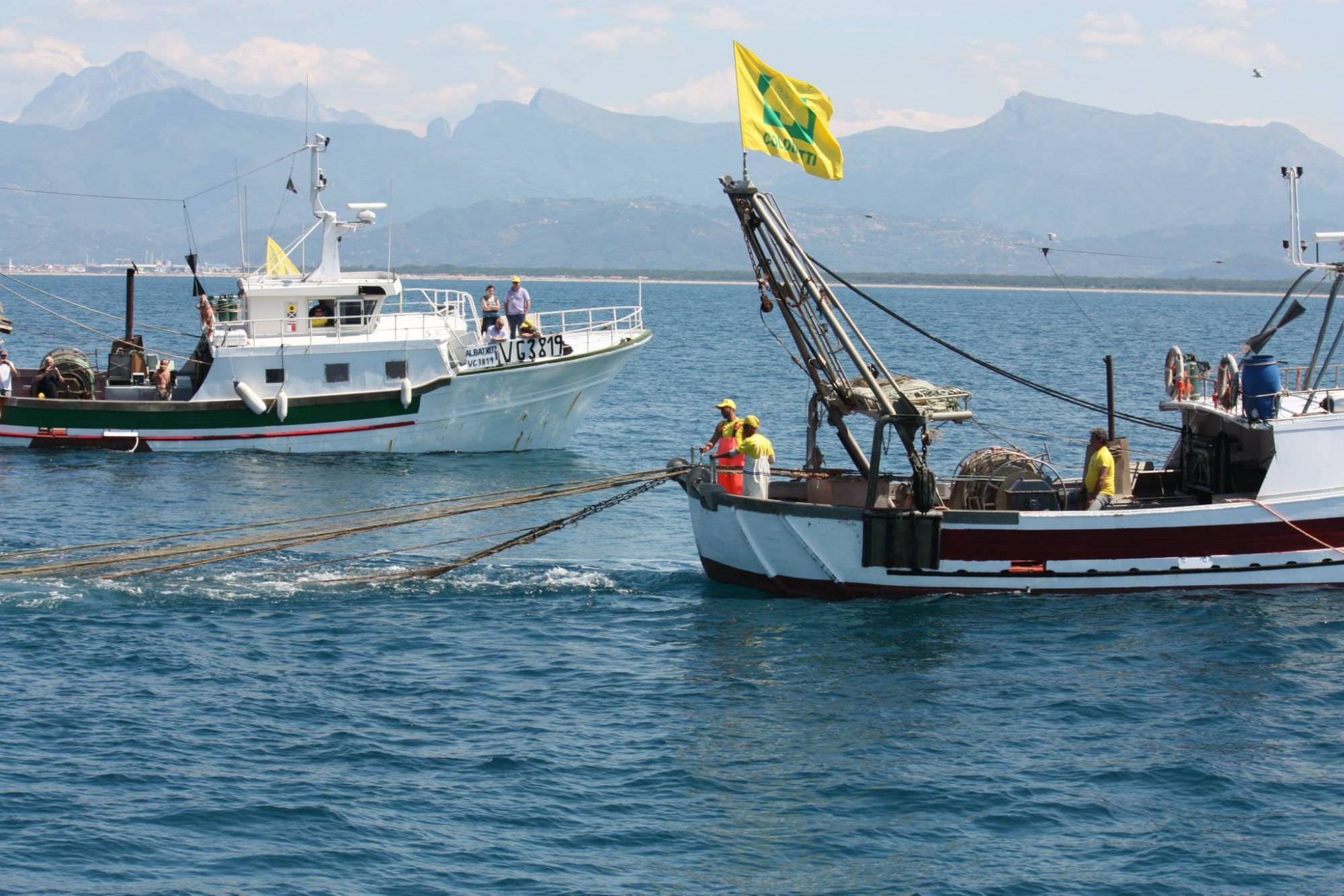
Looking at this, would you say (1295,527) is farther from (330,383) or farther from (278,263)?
(278,263)

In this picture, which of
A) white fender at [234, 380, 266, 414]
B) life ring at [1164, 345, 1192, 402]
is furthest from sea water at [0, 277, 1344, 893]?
white fender at [234, 380, 266, 414]

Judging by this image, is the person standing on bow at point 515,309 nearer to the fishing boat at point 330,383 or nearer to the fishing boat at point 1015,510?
the fishing boat at point 330,383

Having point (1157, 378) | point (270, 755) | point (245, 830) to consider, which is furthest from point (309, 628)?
point (1157, 378)

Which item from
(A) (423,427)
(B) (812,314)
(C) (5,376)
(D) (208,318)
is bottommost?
(A) (423,427)

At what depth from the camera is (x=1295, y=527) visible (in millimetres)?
23344

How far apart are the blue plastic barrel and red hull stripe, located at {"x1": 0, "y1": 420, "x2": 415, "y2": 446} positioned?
2248cm

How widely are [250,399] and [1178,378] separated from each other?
930 inches

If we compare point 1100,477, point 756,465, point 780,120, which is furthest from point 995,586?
point 780,120

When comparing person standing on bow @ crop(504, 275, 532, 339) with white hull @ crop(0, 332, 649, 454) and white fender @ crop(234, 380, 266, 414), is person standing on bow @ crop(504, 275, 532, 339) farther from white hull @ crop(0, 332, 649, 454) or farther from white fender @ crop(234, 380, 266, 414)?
white fender @ crop(234, 380, 266, 414)

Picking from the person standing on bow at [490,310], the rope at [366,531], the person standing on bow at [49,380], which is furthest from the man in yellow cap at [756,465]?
the person standing on bow at [49,380]

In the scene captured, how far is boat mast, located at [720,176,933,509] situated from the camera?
2342 cm

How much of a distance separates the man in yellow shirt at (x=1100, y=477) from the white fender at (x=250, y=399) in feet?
74.7

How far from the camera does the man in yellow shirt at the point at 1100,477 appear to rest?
23.6m

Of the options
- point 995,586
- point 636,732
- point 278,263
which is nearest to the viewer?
point 636,732
